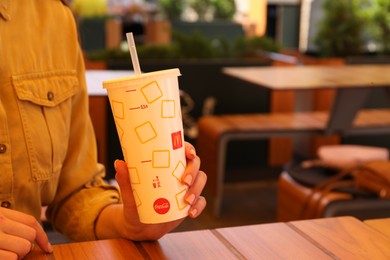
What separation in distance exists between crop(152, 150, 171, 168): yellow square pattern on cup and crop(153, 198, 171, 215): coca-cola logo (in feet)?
0.18

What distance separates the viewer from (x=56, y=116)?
1290mm

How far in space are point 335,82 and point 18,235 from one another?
2756 millimetres

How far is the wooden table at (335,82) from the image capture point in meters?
3.46

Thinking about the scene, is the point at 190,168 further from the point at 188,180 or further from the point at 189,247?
the point at 189,247

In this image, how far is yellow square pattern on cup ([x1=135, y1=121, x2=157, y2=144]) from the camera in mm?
923

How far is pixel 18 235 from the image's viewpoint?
40.5 inches

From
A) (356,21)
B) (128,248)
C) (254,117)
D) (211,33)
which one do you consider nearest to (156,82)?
(128,248)

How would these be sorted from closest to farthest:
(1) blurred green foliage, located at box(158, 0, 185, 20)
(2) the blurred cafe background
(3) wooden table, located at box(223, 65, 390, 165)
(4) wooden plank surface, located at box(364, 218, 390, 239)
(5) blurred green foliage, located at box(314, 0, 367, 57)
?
(4) wooden plank surface, located at box(364, 218, 390, 239) < (3) wooden table, located at box(223, 65, 390, 165) < (2) the blurred cafe background < (5) blurred green foliage, located at box(314, 0, 367, 57) < (1) blurred green foliage, located at box(158, 0, 185, 20)

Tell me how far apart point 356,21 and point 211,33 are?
142 inches

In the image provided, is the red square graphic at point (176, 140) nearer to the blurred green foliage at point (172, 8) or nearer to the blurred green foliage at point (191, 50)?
the blurred green foliage at point (191, 50)

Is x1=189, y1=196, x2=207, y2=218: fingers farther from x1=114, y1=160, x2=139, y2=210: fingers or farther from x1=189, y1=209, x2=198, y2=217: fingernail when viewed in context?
x1=114, y1=160, x2=139, y2=210: fingers

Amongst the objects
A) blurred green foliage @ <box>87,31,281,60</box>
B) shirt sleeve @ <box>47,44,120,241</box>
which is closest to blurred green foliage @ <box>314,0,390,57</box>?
blurred green foliage @ <box>87,31,281,60</box>

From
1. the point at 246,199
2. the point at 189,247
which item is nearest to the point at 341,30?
the point at 246,199

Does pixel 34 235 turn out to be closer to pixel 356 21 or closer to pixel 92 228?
pixel 92 228
